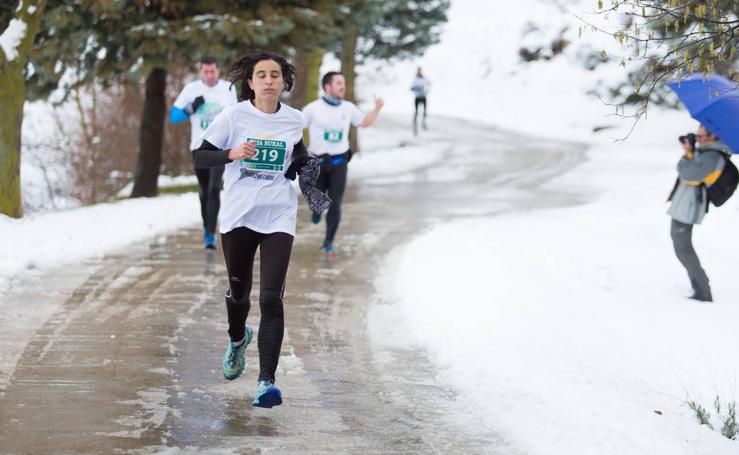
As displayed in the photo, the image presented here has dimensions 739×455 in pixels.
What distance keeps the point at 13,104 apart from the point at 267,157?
8.72 m

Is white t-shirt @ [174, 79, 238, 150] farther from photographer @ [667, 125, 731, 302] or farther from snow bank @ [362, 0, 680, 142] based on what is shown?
snow bank @ [362, 0, 680, 142]

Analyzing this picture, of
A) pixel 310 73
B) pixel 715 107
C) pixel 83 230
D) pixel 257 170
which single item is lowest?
pixel 83 230

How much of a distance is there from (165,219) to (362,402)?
Result: 8.21 meters

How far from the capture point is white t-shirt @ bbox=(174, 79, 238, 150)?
33.9ft

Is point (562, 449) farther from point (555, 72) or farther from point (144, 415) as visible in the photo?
point (555, 72)

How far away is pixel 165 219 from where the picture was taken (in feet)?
43.2

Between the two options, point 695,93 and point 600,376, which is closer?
point 600,376

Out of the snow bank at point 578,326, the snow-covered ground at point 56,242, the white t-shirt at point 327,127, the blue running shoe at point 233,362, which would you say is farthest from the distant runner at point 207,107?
the blue running shoe at point 233,362

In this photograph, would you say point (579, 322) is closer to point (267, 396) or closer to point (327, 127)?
point (267, 396)

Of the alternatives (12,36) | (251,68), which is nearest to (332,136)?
(12,36)

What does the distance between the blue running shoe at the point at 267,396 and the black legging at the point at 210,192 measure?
5299 mm

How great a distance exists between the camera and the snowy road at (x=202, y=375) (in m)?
4.78

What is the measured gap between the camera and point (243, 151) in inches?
200

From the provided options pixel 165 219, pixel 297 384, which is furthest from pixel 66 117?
pixel 297 384
